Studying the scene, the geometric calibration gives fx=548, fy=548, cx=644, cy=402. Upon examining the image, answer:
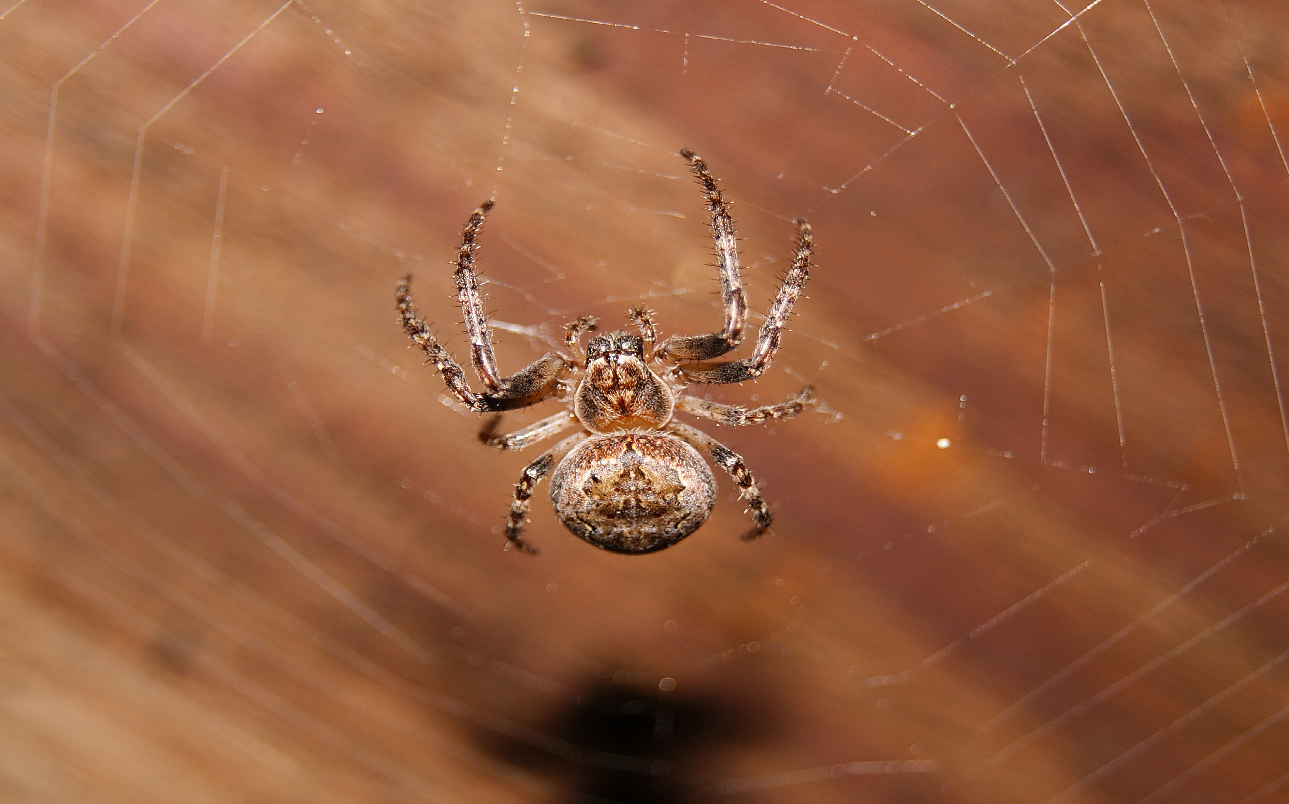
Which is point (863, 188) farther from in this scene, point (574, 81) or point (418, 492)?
point (418, 492)

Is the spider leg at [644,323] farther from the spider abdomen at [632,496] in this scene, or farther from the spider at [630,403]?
the spider abdomen at [632,496]

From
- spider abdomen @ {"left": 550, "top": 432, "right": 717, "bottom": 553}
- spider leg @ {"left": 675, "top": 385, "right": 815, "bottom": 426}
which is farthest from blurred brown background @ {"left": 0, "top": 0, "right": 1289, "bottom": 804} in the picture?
spider abdomen @ {"left": 550, "top": 432, "right": 717, "bottom": 553}

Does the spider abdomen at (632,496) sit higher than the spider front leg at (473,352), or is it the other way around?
the spider front leg at (473,352)

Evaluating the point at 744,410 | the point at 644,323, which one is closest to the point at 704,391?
the point at 744,410

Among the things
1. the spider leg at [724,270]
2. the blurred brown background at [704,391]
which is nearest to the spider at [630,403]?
the spider leg at [724,270]

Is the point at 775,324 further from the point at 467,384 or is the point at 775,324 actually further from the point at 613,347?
the point at 467,384

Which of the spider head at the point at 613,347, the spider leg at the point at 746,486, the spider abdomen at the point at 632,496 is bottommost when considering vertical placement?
the spider abdomen at the point at 632,496

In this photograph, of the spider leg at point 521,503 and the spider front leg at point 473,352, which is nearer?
the spider front leg at point 473,352
